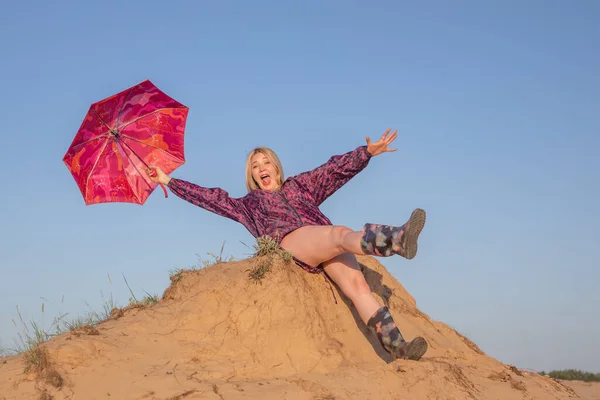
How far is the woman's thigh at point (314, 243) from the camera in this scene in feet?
18.3

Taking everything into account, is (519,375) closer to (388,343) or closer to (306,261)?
(388,343)

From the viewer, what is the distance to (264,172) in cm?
653

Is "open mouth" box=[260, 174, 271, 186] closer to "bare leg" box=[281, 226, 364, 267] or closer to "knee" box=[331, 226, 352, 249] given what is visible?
"bare leg" box=[281, 226, 364, 267]

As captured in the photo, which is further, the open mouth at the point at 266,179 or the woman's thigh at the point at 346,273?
the open mouth at the point at 266,179

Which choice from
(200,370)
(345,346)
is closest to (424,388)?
(345,346)

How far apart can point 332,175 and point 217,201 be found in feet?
3.62

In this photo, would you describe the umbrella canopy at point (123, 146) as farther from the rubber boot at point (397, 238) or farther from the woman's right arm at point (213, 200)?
the rubber boot at point (397, 238)

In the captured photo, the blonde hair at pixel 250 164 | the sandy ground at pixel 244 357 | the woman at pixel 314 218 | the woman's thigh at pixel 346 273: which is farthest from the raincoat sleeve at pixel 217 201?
the woman's thigh at pixel 346 273

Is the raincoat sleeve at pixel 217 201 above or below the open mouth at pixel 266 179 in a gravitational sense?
below

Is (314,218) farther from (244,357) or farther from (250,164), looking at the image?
(244,357)

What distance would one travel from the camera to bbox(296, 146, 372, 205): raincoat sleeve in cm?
632

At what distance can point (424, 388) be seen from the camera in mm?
5293

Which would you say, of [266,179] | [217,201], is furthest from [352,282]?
[217,201]

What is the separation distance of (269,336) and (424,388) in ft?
4.15
